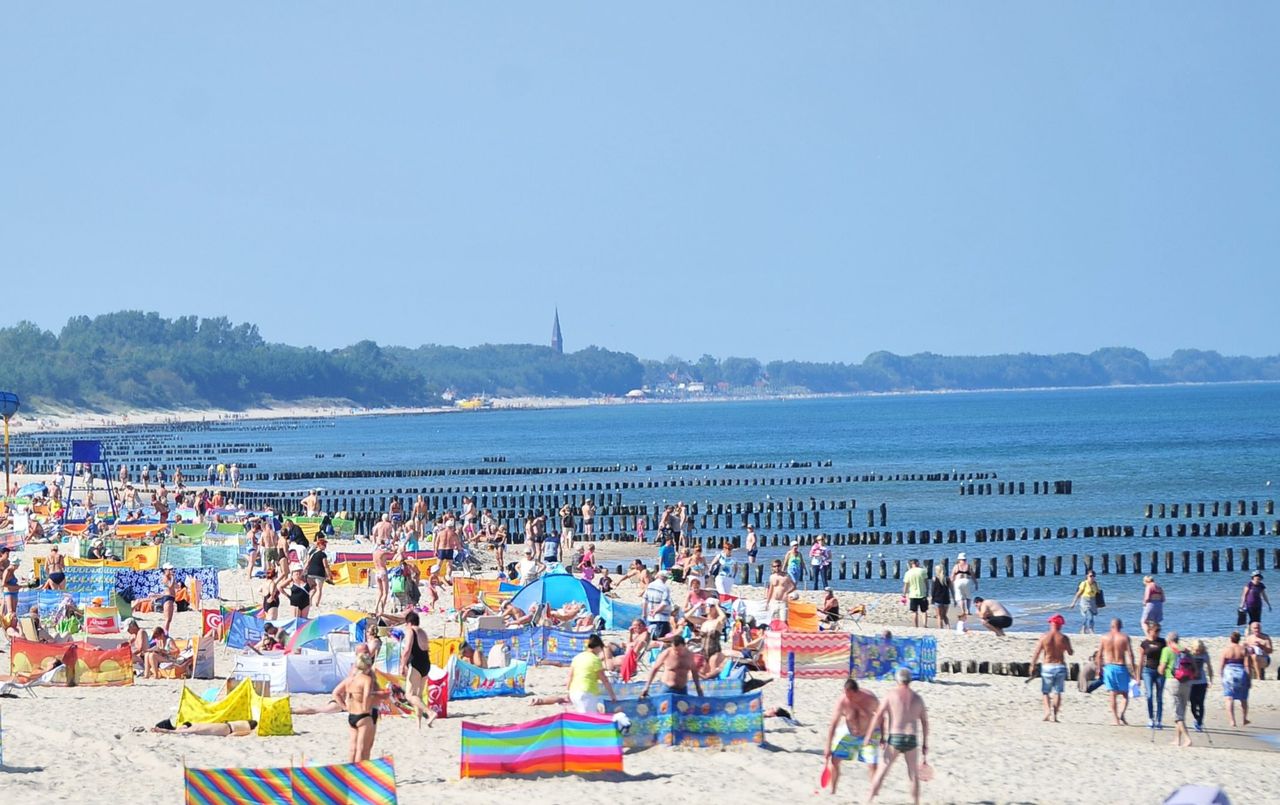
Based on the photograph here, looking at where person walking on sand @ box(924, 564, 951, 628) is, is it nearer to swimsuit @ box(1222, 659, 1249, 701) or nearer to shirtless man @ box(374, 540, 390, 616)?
swimsuit @ box(1222, 659, 1249, 701)

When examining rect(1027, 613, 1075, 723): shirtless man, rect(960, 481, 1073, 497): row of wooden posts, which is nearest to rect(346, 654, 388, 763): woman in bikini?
rect(1027, 613, 1075, 723): shirtless man

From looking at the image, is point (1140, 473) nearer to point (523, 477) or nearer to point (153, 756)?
point (523, 477)

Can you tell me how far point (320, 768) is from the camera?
1060 cm

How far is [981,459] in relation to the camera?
8512 centimetres

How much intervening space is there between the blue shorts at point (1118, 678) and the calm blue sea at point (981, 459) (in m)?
10.8

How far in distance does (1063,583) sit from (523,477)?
146ft

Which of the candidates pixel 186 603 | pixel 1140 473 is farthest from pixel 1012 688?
pixel 1140 473

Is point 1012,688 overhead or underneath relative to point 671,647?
underneath

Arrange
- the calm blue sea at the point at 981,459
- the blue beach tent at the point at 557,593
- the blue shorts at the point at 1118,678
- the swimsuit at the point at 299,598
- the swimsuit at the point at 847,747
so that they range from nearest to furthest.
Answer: the swimsuit at the point at 847,747
the blue shorts at the point at 1118,678
the swimsuit at the point at 299,598
the blue beach tent at the point at 557,593
the calm blue sea at the point at 981,459

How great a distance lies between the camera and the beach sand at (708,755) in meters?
12.4

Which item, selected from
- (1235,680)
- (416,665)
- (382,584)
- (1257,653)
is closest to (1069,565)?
(1257,653)

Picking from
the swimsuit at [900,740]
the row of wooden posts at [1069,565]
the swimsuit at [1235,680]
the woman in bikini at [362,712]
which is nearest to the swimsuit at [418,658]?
the woman in bikini at [362,712]

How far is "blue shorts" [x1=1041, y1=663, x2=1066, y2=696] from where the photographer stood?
1588 centimetres

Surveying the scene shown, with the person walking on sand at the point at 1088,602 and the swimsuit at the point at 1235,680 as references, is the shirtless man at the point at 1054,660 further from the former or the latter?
the person walking on sand at the point at 1088,602
